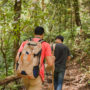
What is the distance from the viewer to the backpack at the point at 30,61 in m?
3.41

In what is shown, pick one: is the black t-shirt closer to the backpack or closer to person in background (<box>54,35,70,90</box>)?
person in background (<box>54,35,70,90</box>)

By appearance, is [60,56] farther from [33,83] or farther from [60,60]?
[33,83]

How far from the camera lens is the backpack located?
3414 mm

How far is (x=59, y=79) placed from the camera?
580 cm

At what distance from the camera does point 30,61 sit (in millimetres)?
3430

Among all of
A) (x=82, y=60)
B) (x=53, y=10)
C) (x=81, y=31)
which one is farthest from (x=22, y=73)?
(x=81, y=31)

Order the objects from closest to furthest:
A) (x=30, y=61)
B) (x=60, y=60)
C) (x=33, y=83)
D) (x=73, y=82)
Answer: (x=30, y=61) → (x=33, y=83) → (x=60, y=60) → (x=73, y=82)

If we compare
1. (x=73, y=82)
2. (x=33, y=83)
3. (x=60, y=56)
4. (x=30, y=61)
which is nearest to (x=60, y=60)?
→ (x=60, y=56)

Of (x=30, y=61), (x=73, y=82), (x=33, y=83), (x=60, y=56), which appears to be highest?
(x=30, y=61)

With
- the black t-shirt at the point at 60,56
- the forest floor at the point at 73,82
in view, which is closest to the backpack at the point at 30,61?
the black t-shirt at the point at 60,56

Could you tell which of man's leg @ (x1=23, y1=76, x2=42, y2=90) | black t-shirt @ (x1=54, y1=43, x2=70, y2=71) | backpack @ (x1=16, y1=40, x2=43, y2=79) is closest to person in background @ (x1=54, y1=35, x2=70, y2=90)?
black t-shirt @ (x1=54, y1=43, x2=70, y2=71)

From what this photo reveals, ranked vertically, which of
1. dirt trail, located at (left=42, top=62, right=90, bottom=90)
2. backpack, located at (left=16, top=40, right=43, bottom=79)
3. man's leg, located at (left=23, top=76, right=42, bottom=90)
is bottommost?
dirt trail, located at (left=42, top=62, right=90, bottom=90)

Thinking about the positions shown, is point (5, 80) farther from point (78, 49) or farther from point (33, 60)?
point (78, 49)

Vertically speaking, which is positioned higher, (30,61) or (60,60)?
(30,61)
